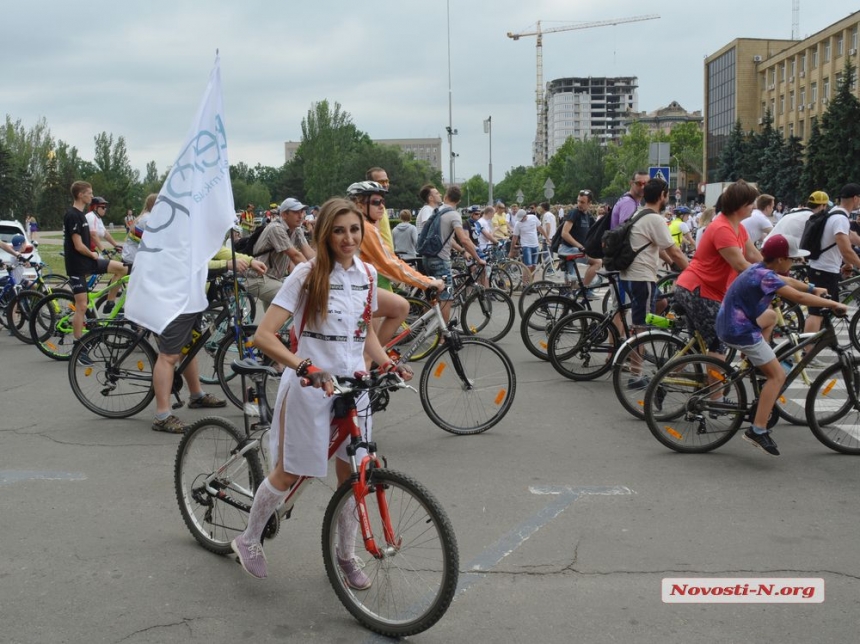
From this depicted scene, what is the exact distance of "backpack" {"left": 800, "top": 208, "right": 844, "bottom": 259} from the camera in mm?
9766

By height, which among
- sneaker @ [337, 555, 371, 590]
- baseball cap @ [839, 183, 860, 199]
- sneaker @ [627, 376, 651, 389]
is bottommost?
sneaker @ [337, 555, 371, 590]

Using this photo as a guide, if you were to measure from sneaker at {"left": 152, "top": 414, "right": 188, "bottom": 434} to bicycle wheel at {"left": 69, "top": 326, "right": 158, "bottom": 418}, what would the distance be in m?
0.41

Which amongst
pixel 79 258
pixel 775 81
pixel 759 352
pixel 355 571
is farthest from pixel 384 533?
pixel 775 81

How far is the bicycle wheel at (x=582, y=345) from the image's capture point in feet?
29.6

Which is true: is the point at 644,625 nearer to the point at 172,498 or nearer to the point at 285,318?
the point at 285,318

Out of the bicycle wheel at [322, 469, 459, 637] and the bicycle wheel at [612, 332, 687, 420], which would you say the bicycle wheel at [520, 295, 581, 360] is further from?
the bicycle wheel at [322, 469, 459, 637]

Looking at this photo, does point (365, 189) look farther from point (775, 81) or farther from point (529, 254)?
point (775, 81)

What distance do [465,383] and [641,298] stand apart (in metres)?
2.17

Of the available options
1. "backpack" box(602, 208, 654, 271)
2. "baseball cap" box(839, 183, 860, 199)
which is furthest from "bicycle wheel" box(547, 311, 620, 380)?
"baseball cap" box(839, 183, 860, 199)

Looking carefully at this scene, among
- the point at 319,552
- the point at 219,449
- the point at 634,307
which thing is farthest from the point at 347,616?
the point at 634,307

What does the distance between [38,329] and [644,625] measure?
10.3m

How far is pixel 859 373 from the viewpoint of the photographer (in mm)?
6551

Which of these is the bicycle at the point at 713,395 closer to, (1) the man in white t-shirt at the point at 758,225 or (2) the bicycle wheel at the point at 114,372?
(2) the bicycle wheel at the point at 114,372

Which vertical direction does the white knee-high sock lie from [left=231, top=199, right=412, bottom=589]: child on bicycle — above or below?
below
